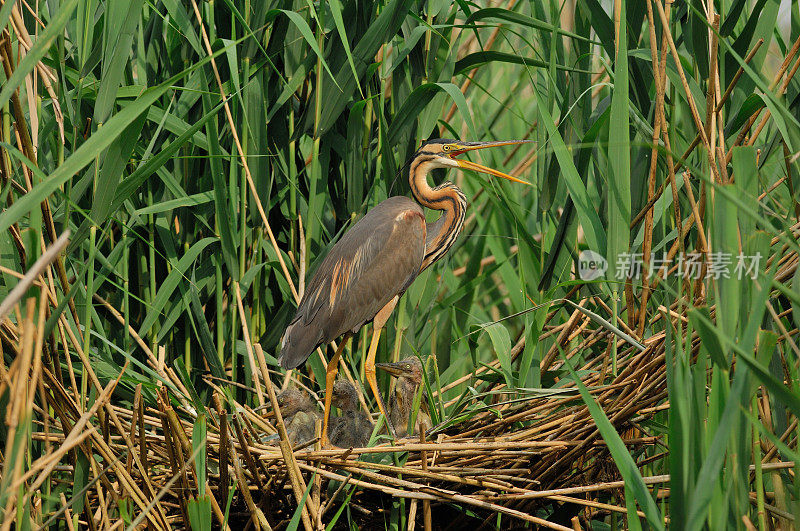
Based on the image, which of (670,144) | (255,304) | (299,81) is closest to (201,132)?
(299,81)

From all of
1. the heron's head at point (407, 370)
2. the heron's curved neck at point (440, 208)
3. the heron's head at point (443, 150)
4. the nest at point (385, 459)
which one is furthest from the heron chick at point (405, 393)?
the heron's head at point (443, 150)

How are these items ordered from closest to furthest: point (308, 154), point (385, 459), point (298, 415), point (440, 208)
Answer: point (385, 459)
point (298, 415)
point (308, 154)
point (440, 208)

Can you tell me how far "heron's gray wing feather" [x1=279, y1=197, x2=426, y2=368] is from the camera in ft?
9.54

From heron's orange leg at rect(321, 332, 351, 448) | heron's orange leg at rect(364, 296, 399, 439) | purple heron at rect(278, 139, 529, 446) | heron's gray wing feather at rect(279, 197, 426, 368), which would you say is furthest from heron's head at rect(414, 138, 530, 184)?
heron's orange leg at rect(321, 332, 351, 448)

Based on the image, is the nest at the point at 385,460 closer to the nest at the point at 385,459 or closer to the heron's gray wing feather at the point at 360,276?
the nest at the point at 385,459

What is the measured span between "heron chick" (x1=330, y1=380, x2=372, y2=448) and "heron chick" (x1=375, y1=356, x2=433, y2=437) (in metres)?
0.11

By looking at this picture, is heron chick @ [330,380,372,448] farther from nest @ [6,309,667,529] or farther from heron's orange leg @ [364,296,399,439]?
nest @ [6,309,667,529]

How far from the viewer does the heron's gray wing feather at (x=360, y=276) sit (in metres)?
2.91

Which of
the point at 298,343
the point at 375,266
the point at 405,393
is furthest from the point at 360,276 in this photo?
the point at 405,393

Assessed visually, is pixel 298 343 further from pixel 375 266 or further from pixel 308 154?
pixel 308 154

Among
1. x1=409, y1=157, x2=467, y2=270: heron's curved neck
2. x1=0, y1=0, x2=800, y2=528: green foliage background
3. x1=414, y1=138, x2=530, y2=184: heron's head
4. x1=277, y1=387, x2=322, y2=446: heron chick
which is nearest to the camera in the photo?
x1=0, y1=0, x2=800, y2=528: green foliage background

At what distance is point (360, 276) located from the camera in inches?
121

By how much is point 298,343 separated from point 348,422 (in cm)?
32

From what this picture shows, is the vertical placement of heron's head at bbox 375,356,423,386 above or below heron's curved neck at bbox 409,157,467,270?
below
